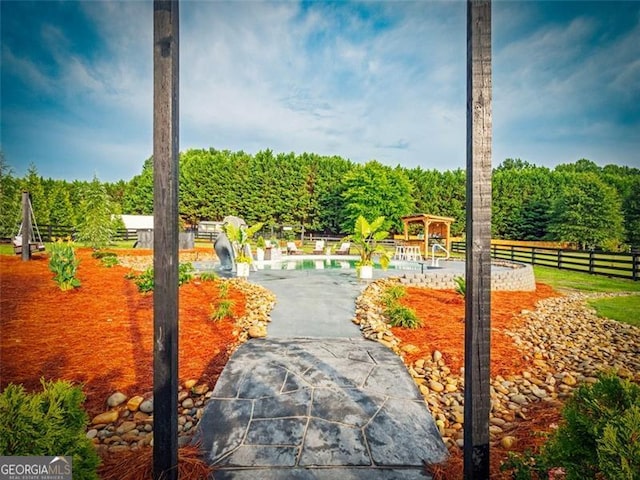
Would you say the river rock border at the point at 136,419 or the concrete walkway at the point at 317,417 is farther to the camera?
the river rock border at the point at 136,419

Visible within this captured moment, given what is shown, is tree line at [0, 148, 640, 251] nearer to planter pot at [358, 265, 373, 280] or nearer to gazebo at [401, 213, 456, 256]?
gazebo at [401, 213, 456, 256]

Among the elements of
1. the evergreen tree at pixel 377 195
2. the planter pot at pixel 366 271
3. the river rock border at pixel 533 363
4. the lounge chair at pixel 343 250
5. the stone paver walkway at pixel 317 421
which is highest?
the evergreen tree at pixel 377 195

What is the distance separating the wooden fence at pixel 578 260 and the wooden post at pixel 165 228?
14.2 metres

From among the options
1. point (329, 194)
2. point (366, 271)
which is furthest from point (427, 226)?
point (329, 194)

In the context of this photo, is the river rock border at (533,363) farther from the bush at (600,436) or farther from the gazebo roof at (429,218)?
the gazebo roof at (429,218)

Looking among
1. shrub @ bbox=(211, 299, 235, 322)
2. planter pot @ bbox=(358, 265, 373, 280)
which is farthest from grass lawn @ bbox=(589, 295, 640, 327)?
shrub @ bbox=(211, 299, 235, 322)

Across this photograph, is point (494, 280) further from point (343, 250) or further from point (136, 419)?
point (343, 250)

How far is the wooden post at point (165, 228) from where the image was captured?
1708mm

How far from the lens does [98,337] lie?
157 inches

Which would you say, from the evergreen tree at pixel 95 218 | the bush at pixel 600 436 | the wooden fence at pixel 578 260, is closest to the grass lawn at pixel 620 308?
the wooden fence at pixel 578 260

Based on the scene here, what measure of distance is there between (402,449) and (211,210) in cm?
3294

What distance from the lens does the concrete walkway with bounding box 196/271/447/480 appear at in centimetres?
196

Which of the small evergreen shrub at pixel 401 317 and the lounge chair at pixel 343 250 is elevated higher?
the lounge chair at pixel 343 250

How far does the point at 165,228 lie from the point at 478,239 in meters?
1.70
